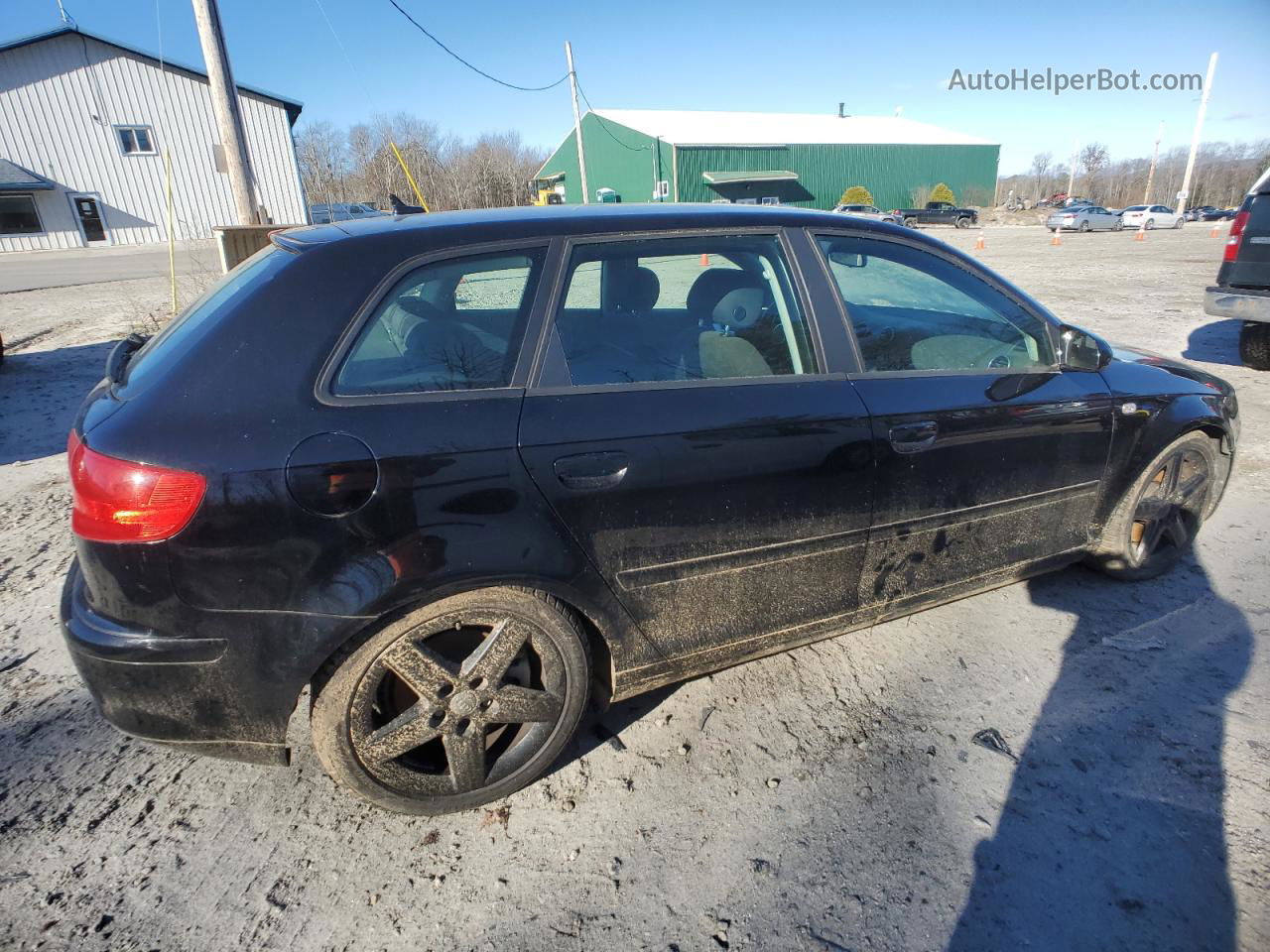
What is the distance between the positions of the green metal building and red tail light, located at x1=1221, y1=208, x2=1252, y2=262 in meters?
37.7

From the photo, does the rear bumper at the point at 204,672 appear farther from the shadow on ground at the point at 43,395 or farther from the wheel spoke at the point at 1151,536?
the shadow on ground at the point at 43,395

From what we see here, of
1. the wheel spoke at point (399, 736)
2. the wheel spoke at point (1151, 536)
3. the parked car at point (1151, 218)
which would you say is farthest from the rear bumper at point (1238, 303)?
the parked car at point (1151, 218)

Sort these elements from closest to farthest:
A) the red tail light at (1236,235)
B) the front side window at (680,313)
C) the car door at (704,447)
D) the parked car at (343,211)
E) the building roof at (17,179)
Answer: the car door at (704,447), the front side window at (680,313), the red tail light at (1236,235), the parked car at (343,211), the building roof at (17,179)

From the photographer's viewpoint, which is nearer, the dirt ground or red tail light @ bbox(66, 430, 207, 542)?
red tail light @ bbox(66, 430, 207, 542)

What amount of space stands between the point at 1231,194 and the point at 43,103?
8615 centimetres

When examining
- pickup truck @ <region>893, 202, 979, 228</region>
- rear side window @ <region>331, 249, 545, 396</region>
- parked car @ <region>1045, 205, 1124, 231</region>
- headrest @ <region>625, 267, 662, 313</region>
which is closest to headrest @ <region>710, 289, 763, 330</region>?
headrest @ <region>625, 267, 662, 313</region>

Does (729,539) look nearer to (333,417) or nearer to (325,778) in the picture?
(333,417)

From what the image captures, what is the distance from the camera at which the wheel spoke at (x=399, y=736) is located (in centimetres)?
201

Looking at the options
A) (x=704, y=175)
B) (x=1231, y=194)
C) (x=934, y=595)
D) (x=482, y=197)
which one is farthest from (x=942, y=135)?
(x=934, y=595)

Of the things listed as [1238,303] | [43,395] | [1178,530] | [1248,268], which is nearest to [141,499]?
[1178,530]

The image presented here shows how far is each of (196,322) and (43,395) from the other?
256 inches

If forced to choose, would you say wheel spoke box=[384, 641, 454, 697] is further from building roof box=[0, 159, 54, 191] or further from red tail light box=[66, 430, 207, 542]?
building roof box=[0, 159, 54, 191]

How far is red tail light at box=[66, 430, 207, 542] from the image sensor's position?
169cm

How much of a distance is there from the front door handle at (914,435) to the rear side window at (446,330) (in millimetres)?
1319
